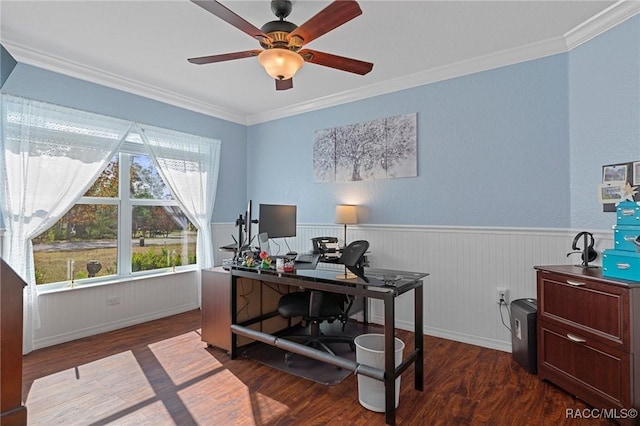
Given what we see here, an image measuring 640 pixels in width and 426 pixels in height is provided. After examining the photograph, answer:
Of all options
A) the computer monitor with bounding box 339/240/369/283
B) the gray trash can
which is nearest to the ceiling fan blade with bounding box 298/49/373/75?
the computer monitor with bounding box 339/240/369/283

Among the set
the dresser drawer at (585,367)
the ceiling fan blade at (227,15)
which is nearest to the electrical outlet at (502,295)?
the dresser drawer at (585,367)

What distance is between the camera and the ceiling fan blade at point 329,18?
1.59 meters

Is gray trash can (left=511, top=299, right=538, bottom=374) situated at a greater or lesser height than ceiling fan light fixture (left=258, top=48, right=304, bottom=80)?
lesser

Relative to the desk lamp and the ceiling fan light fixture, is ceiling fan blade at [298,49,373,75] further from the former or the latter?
the desk lamp

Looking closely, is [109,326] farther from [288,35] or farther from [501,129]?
[501,129]

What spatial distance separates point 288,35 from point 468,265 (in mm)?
2570

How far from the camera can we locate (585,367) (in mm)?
2051

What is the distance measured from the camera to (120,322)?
3564 millimetres

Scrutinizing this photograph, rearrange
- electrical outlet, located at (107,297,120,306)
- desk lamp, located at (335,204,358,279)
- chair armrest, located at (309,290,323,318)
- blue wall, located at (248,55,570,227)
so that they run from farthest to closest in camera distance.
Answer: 1. desk lamp, located at (335,204,358,279)
2. electrical outlet, located at (107,297,120,306)
3. blue wall, located at (248,55,570,227)
4. chair armrest, located at (309,290,323,318)

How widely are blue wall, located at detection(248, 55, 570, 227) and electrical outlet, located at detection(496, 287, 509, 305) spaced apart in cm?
61

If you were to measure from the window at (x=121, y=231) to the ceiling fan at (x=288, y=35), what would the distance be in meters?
2.14

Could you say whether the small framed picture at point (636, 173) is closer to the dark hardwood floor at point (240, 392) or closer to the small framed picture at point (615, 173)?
the small framed picture at point (615, 173)

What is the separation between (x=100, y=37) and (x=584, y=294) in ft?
13.4

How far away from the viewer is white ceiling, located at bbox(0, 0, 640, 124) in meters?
2.31
